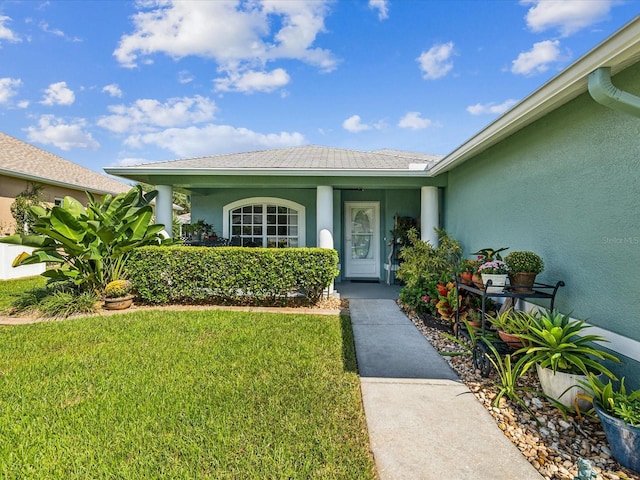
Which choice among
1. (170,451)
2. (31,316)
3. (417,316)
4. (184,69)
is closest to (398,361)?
(417,316)

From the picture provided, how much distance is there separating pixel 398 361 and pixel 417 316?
2.51 m

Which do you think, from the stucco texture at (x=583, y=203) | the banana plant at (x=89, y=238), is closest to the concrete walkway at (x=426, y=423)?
the stucco texture at (x=583, y=203)

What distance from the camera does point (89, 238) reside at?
688 centimetres

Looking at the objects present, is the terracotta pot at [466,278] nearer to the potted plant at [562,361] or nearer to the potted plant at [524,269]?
the potted plant at [524,269]

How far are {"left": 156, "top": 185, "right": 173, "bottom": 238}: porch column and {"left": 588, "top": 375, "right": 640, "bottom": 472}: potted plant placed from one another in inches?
355

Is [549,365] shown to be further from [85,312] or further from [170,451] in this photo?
[85,312]

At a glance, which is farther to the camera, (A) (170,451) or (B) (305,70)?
(B) (305,70)

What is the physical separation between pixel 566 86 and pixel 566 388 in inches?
118

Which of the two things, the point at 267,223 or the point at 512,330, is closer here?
the point at 512,330

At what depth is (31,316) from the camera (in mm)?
6629

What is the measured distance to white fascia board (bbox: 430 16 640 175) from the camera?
2.65 metres

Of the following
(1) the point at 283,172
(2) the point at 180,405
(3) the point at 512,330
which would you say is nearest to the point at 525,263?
(3) the point at 512,330

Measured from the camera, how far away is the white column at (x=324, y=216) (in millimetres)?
8691

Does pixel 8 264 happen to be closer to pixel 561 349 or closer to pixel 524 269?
pixel 524 269
